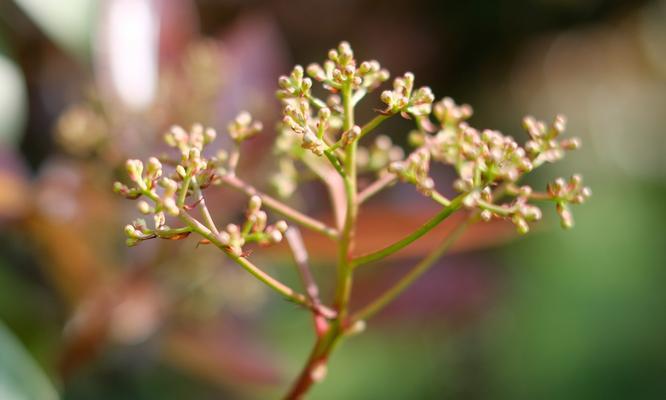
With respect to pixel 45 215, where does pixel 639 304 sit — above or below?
above

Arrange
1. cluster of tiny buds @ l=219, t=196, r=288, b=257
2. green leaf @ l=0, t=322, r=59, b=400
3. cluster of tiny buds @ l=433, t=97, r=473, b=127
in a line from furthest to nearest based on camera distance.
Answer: green leaf @ l=0, t=322, r=59, b=400
cluster of tiny buds @ l=433, t=97, r=473, b=127
cluster of tiny buds @ l=219, t=196, r=288, b=257

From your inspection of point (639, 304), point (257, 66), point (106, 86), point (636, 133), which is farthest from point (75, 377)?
point (636, 133)

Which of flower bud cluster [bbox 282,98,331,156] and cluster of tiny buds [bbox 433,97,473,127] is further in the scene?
cluster of tiny buds [bbox 433,97,473,127]

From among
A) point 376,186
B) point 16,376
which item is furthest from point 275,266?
point 376,186

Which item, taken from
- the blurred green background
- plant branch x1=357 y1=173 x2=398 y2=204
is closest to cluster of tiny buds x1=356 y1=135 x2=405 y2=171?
plant branch x1=357 y1=173 x2=398 y2=204

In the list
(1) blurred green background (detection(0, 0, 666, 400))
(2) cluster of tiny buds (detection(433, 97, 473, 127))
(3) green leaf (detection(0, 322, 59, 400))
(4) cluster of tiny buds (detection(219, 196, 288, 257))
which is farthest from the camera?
(1) blurred green background (detection(0, 0, 666, 400))

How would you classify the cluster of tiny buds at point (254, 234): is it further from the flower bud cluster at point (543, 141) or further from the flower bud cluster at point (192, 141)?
the flower bud cluster at point (543, 141)

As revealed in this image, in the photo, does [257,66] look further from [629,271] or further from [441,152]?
[629,271]

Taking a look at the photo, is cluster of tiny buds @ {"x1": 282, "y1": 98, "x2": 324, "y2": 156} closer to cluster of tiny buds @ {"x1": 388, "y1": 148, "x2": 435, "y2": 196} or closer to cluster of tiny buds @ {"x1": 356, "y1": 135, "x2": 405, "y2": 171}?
cluster of tiny buds @ {"x1": 388, "y1": 148, "x2": 435, "y2": 196}
